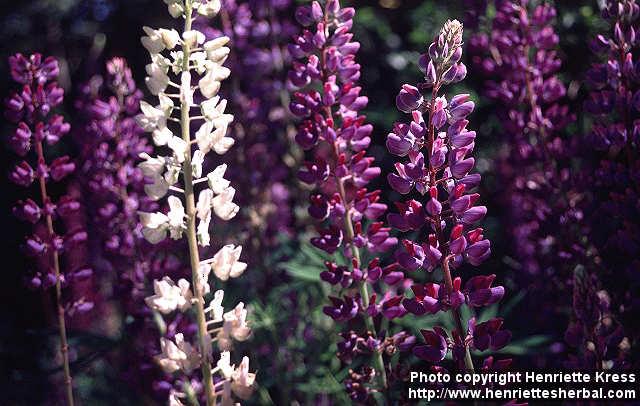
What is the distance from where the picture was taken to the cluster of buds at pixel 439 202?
53.7 inches

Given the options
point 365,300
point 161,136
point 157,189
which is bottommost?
point 365,300

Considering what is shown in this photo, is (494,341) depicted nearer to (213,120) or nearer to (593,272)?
(593,272)

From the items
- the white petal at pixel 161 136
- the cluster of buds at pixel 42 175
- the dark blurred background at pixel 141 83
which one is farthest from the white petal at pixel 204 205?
the dark blurred background at pixel 141 83

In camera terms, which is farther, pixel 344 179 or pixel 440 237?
pixel 344 179

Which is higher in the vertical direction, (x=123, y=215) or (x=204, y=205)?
(x=204, y=205)

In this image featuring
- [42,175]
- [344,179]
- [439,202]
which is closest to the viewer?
[439,202]

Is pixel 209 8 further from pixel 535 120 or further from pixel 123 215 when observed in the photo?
pixel 535 120

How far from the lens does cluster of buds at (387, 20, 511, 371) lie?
1.37 meters

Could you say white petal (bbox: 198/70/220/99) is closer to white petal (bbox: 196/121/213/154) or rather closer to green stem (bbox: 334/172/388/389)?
white petal (bbox: 196/121/213/154)

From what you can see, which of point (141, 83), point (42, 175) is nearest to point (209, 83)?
point (42, 175)

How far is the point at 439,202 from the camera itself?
1359 mm

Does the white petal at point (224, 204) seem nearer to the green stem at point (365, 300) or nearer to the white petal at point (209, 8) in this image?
the green stem at point (365, 300)

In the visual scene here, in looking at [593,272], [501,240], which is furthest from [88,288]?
[593,272]

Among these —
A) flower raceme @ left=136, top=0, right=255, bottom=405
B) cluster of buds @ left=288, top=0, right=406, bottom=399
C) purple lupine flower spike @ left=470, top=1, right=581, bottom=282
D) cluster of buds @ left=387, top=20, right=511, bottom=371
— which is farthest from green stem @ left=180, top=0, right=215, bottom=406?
purple lupine flower spike @ left=470, top=1, right=581, bottom=282
